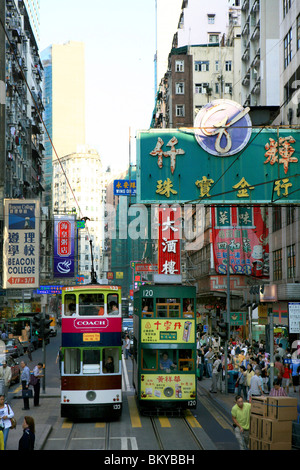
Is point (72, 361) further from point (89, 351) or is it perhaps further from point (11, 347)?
point (11, 347)

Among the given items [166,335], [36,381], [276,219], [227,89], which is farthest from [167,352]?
[227,89]

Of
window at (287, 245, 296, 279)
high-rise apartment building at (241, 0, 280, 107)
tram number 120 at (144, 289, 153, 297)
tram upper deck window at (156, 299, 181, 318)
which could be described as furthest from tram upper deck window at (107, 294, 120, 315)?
high-rise apartment building at (241, 0, 280, 107)

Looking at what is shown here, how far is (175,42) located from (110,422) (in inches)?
3431

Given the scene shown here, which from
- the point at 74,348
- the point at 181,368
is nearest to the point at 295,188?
the point at 181,368

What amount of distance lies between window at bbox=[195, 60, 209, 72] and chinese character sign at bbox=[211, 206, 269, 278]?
1620 inches

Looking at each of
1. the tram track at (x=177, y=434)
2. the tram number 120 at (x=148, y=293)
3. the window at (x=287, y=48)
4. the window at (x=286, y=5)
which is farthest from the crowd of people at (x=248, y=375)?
the window at (x=286, y=5)

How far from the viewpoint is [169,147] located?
28562 millimetres

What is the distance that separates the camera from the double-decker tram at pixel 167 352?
21203mm

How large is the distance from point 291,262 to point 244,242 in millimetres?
5845

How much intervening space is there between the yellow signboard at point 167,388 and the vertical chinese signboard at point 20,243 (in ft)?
49.6

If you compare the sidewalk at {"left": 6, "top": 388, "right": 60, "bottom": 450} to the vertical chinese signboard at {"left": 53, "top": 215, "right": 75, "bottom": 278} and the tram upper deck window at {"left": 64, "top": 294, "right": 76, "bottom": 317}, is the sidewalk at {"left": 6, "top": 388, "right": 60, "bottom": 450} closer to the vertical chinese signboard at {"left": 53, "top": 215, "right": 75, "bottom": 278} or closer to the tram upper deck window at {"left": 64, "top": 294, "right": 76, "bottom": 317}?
the tram upper deck window at {"left": 64, "top": 294, "right": 76, "bottom": 317}

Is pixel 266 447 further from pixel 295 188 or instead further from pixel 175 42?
pixel 175 42

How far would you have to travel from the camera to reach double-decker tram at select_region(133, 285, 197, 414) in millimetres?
21203

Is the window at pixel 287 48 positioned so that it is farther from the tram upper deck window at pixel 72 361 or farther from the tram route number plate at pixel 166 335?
the tram upper deck window at pixel 72 361
